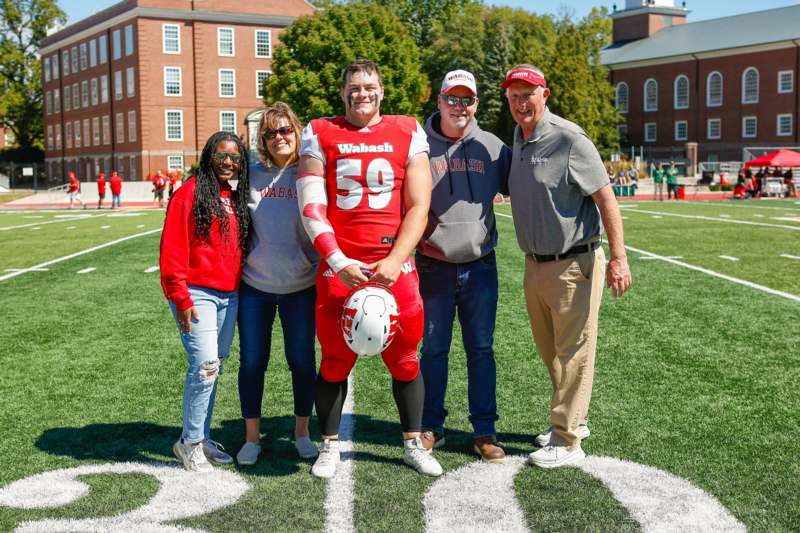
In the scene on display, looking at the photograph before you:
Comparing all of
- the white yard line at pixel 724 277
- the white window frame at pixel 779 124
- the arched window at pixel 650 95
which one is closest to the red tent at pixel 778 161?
the white window frame at pixel 779 124

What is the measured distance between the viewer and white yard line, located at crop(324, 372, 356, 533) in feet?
12.4

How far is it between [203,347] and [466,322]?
1430 millimetres

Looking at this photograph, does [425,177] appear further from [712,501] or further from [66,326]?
[66,326]

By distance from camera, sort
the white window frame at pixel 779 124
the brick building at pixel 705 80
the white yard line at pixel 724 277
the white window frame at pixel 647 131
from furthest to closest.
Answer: the white window frame at pixel 647 131
the brick building at pixel 705 80
the white window frame at pixel 779 124
the white yard line at pixel 724 277

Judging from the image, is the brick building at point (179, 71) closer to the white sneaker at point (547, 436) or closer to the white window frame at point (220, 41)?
the white window frame at point (220, 41)

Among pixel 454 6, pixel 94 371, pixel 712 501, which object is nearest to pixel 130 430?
pixel 94 371

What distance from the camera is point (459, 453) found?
190 inches

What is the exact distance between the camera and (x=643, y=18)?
7944 cm

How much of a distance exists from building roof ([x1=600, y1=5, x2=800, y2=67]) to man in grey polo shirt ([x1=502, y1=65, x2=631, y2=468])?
68.2m

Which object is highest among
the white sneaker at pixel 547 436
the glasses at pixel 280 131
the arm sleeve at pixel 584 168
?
the glasses at pixel 280 131

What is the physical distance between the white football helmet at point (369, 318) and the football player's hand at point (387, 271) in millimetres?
31

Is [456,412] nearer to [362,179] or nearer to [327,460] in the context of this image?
[327,460]

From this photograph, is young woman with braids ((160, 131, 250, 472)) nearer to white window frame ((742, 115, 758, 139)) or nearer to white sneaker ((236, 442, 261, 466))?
white sneaker ((236, 442, 261, 466))

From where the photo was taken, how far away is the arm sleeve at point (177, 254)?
4.32 m
